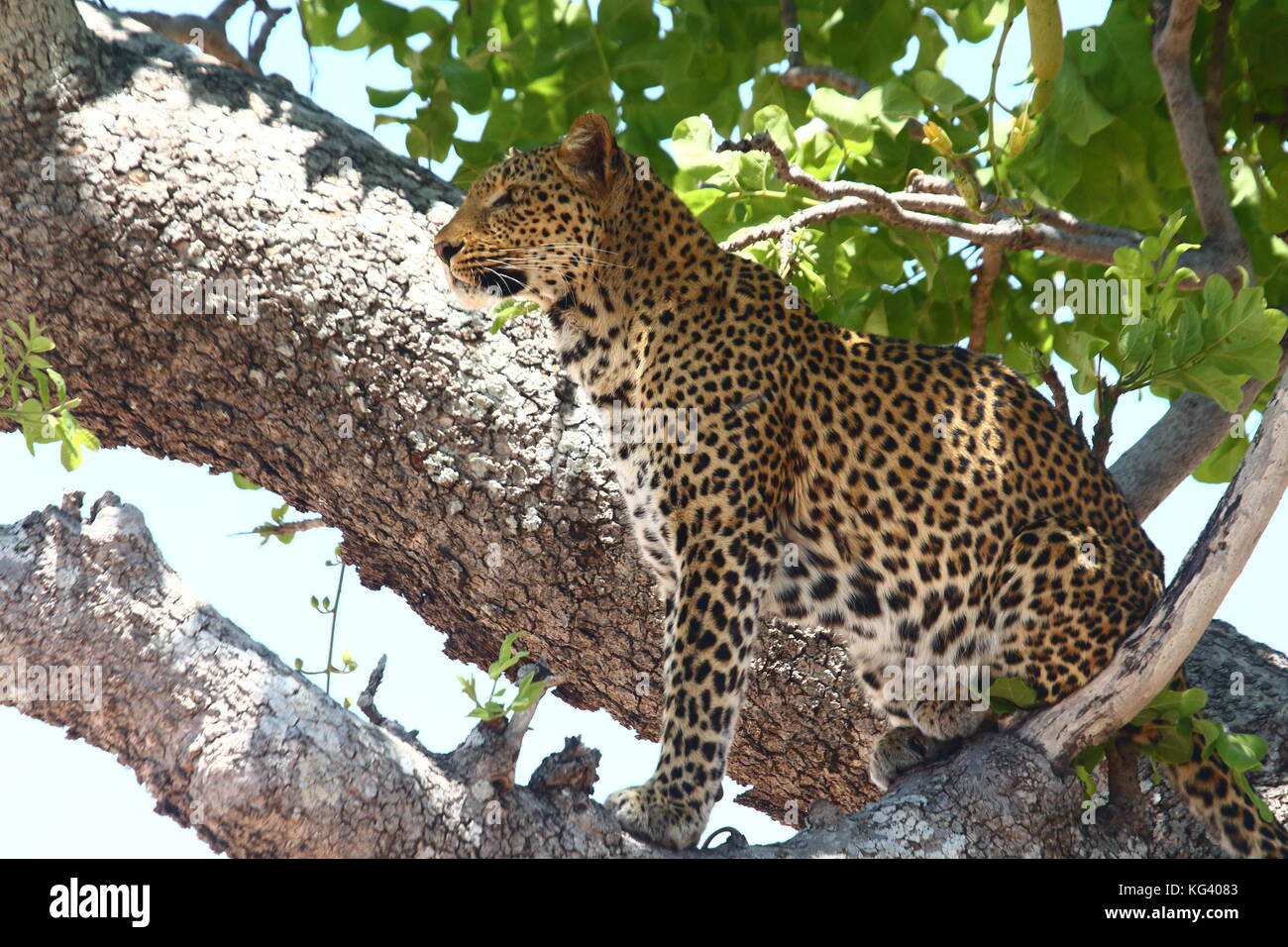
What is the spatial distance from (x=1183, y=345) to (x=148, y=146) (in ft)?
14.2

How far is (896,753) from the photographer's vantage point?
545 centimetres

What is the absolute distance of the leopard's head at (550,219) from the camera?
5.78 meters

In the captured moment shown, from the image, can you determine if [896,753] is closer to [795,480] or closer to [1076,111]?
[795,480]

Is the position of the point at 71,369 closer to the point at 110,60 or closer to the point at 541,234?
Result: the point at 110,60

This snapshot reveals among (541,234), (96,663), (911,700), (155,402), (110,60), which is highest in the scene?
(110,60)

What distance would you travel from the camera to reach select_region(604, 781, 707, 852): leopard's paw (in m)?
4.63

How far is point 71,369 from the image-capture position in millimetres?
5945

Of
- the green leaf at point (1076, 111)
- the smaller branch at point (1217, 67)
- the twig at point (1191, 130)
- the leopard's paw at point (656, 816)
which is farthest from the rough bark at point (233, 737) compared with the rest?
the smaller branch at point (1217, 67)

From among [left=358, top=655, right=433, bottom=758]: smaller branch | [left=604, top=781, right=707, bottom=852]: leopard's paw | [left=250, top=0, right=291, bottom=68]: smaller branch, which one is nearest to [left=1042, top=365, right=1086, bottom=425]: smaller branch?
[left=604, top=781, right=707, bottom=852]: leopard's paw

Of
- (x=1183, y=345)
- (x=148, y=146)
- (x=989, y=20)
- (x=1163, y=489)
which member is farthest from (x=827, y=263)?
(x=148, y=146)

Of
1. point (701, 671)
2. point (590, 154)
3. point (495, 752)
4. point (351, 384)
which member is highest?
point (590, 154)

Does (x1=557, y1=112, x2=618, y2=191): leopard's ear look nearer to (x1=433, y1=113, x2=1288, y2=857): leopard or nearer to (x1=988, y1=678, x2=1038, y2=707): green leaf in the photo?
(x1=433, y1=113, x2=1288, y2=857): leopard

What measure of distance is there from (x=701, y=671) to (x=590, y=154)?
2271 mm

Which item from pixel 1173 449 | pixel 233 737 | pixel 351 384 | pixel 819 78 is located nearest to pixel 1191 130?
pixel 1173 449
